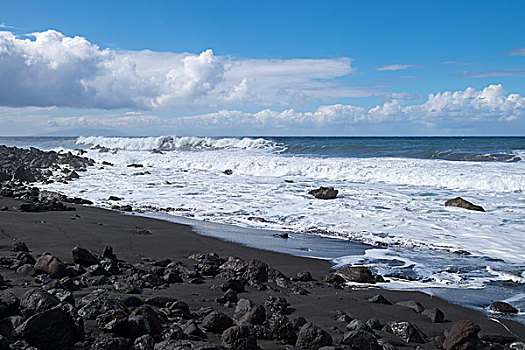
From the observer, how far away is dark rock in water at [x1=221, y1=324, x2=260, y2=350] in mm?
2791

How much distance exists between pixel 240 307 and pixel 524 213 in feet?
30.3

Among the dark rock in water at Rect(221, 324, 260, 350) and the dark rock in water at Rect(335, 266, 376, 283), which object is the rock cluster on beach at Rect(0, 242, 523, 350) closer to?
the dark rock in water at Rect(221, 324, 260, 350)

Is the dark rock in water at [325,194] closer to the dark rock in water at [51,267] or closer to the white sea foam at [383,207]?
the white sea foam at [383,207]

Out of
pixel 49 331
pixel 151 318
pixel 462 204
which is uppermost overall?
pixel 49 331

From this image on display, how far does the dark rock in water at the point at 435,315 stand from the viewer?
400 cm

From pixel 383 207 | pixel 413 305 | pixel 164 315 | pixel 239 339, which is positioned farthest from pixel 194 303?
pixel 383 207

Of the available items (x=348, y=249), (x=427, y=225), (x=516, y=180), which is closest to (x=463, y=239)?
(x=427, y=225)

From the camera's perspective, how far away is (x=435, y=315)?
4012 mm

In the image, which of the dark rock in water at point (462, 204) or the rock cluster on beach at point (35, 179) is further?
the dark rock in water at point (462, 204)

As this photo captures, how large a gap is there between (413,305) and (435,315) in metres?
0.30

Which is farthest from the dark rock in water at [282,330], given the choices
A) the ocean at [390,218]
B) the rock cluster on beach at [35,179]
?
the rock cluster on beach at [35,179]

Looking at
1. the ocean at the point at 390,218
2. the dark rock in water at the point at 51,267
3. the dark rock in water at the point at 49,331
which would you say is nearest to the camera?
the dark rock in water at the point at 49,331

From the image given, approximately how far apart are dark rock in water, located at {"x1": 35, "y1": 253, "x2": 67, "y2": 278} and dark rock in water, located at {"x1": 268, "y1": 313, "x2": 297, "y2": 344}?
6.70ft

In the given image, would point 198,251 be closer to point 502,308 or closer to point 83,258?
point 83,258
